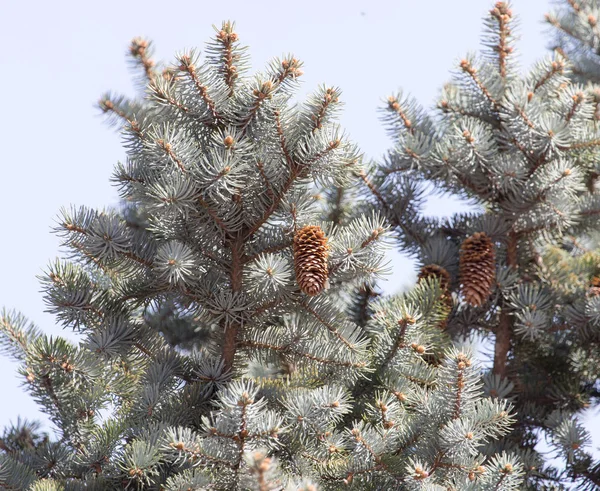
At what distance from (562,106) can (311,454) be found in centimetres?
151

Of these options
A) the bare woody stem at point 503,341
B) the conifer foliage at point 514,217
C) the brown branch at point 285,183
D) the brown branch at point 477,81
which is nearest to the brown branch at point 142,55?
the brown branch at point 285,183

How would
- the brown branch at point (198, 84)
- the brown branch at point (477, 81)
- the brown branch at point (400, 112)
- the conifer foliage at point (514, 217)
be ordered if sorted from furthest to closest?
the brown branch at point (400, 112) → the brown branch at point (477, 81) → the conifer foliage at point (514, 217) → the brown branch at point (198, 84)

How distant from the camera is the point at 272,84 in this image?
219 centimetres

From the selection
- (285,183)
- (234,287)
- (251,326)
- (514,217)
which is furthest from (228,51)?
(514,217)

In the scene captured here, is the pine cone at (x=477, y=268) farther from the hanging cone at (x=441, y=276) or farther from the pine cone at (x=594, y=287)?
the pine cone at (x=594, y=287)

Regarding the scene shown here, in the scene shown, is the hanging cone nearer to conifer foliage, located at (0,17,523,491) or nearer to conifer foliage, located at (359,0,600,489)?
conifer foliage, located at (359,0,600,489)

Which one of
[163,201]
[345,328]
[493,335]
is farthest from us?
[493,335]

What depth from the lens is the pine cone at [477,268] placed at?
2.72m

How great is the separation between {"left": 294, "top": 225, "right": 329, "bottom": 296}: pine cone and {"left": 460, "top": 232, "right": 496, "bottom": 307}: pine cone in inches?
28.9

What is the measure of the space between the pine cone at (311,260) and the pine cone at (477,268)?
2.41 ft

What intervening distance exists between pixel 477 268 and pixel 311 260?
803 millimetres

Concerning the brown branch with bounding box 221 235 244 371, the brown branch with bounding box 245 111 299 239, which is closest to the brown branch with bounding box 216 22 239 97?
the brown branch with bounding box 245 111 299 239

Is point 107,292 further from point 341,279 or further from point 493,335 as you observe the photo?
point 493,335

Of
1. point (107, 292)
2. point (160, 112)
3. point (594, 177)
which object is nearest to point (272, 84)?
point (160, 112)
